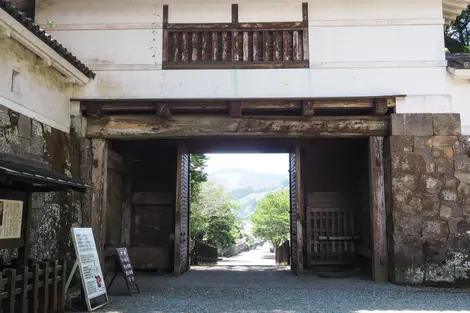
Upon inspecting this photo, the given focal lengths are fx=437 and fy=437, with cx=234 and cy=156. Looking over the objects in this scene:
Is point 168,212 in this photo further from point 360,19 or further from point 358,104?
point 360,19

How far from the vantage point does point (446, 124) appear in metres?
8.27

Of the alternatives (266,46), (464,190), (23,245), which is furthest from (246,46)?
(23,245)

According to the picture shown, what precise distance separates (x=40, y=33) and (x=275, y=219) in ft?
96.1

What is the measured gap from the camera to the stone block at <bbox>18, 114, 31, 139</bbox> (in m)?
6.47

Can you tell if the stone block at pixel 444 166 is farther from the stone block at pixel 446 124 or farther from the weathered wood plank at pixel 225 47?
the weathered wood plank at pixel 225 47

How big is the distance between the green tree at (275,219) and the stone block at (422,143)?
2502 cm

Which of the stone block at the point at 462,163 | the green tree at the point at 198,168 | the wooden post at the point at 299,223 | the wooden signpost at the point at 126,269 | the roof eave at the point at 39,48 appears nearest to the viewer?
the roof eave at the point at 39,48

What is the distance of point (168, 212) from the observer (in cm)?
1142

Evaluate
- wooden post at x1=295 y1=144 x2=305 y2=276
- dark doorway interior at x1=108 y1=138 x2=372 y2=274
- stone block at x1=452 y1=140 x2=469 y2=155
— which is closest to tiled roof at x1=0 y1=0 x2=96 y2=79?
dark doorway interior at x1=108 y1=138 x2=372 y2=274

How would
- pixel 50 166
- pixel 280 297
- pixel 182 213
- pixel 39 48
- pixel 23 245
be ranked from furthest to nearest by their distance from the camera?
pixel 182 213, pixel 50 166, pixel 280 297, pixel 39 48, pixel 23 245

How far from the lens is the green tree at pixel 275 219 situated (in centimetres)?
3344

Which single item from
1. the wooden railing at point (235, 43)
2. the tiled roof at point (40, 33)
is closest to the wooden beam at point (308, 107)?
the wooden railing at point (235, 43)

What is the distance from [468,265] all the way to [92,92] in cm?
766

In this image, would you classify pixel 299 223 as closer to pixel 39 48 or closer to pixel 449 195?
pixel 449 195
